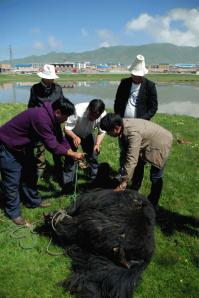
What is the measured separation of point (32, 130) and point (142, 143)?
177cm

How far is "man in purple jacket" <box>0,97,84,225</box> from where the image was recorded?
15.6 ft

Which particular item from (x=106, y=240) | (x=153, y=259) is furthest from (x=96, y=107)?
(x=153, y=259)

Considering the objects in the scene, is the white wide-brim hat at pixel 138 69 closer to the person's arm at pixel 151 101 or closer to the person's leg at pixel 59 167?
the person's arm at pixel 151 101

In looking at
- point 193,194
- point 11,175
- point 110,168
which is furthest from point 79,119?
point 193,194

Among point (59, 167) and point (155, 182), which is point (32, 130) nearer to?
point (59, 167)

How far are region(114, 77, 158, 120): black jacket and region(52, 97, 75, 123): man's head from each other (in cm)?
182

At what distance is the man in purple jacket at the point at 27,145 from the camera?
475 centimetres

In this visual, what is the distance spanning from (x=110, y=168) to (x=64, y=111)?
3.42 metres

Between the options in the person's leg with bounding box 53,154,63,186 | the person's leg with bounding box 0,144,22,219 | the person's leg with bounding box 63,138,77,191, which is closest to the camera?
the person's leg with bounding box 0,144,22,219

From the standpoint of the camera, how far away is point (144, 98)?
20.0ft

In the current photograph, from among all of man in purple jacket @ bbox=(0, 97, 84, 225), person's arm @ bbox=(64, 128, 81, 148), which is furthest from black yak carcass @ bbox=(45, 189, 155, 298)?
person's arm @ bbox=(64, 128, 81, 148)

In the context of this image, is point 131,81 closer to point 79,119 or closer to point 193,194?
point 79,119

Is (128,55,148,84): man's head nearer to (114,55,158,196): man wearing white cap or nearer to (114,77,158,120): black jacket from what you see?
(114,55,158,196): man wearing white cap

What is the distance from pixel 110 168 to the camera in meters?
7.81
